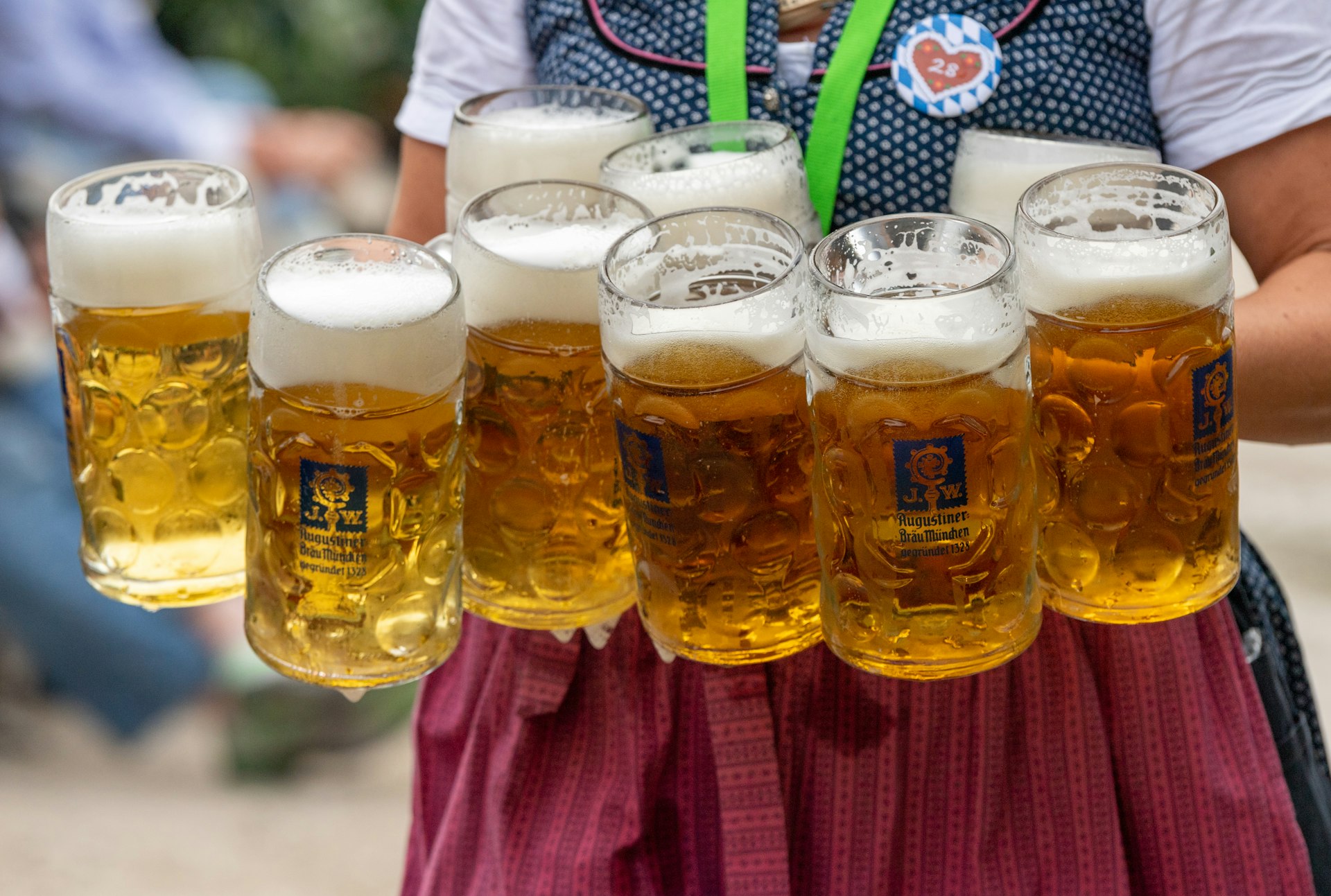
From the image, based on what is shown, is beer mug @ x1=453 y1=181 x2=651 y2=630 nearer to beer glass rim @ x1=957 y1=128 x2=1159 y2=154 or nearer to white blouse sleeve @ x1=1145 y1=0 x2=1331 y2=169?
beer glass rim @ x1=957 y1=128 x2=1159 y2=154

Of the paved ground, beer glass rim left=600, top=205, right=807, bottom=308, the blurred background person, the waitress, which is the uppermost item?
beer glass rim left=600, top=205, right=807, bottom=308

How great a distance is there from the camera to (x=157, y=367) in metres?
0.88

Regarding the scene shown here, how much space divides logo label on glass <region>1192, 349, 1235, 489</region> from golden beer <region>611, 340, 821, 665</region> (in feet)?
0.67

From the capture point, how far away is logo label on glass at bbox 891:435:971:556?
0.71 metres

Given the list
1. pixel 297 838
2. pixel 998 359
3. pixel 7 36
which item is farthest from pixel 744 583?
pixel 7 36

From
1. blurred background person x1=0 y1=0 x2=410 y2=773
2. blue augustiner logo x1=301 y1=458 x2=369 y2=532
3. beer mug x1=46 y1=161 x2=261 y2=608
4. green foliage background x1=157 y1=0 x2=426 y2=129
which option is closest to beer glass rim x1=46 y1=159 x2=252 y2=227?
beer mug x1=46 y1=161 x2=261 y2=608

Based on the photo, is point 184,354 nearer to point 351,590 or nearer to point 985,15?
point 351,590

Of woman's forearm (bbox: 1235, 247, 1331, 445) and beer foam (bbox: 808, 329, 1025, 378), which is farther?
woman's forearm (bbox: 1235, 247, 1331, 445)

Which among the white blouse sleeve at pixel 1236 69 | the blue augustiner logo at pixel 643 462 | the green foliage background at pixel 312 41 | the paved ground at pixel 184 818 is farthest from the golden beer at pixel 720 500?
the green foliage background at pixel 312 41

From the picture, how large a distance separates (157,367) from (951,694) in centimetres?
60

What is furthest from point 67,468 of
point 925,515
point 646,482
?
point 925,515

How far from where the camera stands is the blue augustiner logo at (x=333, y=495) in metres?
0.79

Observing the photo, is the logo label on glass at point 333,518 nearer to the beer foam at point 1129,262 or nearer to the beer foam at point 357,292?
the beer foam at point 357,292

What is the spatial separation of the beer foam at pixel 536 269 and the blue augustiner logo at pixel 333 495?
0.13 metres
